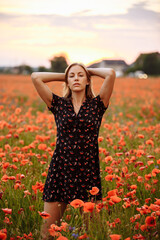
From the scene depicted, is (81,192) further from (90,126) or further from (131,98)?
(131,98)

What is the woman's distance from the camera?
2.43 metres

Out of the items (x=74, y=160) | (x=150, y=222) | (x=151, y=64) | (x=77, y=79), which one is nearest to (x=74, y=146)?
(x=74, y=160)

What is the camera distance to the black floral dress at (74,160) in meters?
2.43

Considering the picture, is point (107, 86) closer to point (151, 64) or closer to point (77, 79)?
point (77, 79)

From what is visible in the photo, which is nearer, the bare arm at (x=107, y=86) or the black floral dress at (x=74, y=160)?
the black floral dress at (x=74, y=160)

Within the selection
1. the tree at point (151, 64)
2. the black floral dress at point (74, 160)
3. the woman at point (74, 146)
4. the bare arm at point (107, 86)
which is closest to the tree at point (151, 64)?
the tree at point (151, 64)

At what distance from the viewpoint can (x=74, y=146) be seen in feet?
8.00

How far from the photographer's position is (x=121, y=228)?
2156mm

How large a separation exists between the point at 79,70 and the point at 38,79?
38 centimetres

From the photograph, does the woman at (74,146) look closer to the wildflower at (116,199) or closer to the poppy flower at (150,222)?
the wildflower at (116,199)

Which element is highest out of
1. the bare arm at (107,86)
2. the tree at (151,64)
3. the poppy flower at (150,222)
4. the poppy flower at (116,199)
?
the tree at (151,64)

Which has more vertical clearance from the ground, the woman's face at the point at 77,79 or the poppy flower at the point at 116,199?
the woman's face at the point at 77,79

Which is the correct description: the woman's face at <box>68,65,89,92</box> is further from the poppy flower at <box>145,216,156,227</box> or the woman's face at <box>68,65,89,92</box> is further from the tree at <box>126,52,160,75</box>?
the tree at <box>126,52,160,75</box>

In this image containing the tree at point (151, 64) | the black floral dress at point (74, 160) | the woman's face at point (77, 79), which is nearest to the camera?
the black floral dress at point (74, 160)
